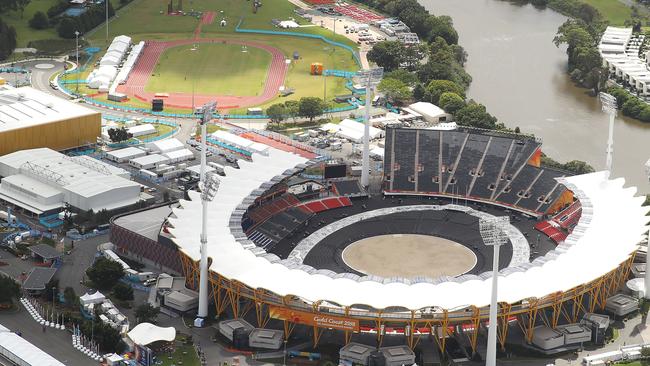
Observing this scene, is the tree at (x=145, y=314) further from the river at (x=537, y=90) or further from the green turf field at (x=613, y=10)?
the green turf field at (x=613, y=10)

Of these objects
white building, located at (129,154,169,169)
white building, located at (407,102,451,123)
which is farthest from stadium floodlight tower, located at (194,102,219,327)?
white building, located at (407,102,451,123)

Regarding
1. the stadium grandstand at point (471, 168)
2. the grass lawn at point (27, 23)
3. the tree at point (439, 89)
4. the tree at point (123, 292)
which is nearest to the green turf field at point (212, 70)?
the grass lawn at point (27, 23)

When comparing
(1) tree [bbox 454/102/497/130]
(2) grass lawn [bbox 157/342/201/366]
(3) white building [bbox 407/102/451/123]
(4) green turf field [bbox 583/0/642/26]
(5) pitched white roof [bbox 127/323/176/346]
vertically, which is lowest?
(2) grass lawn [bbox 157/342/201/366]

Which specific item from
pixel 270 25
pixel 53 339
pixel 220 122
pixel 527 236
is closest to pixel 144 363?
pixel 53 339

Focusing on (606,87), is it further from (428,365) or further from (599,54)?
(428,365)

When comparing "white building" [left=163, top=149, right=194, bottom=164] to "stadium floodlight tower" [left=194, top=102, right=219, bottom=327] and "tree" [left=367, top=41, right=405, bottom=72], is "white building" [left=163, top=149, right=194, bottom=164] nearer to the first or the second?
"stadium floodlight tower" [left=194, top=102, right=219, bottom=327]

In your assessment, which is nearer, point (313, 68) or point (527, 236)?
point (527, 236)
